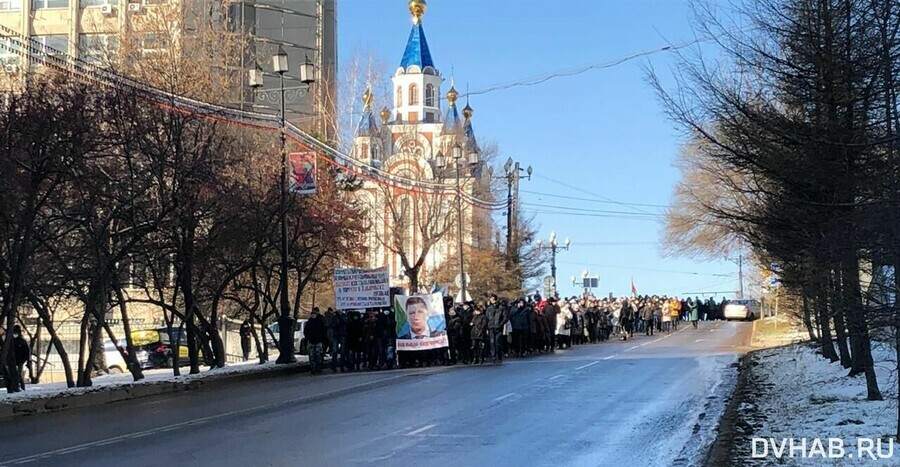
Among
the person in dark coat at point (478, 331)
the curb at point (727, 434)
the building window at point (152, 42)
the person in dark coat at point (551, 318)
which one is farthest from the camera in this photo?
the building window at point (152, 42)

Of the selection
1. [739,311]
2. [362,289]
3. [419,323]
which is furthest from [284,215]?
[739,311]

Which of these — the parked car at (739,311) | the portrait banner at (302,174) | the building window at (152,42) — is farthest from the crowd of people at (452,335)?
the parked car at (739,311)

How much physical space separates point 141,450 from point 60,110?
9.98 m

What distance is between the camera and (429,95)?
3681 inches

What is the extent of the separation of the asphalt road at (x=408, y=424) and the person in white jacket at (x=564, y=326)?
48.9 feet

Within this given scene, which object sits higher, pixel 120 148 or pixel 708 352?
pixel 120 148

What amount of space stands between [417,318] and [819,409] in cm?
1665

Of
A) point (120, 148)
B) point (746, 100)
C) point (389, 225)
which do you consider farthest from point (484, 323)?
point (389, 225)

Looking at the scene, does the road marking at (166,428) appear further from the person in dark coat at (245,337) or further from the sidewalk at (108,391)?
the person in dark coat at (245,337)

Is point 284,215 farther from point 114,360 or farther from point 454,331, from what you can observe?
point 114,360

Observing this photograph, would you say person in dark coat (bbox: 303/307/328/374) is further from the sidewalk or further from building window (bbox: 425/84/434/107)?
building window (bbox: 425/84/434/107)

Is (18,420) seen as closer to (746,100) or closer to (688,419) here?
(688,419)

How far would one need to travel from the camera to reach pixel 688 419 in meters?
14.7

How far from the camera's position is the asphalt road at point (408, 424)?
11531 millimetres
